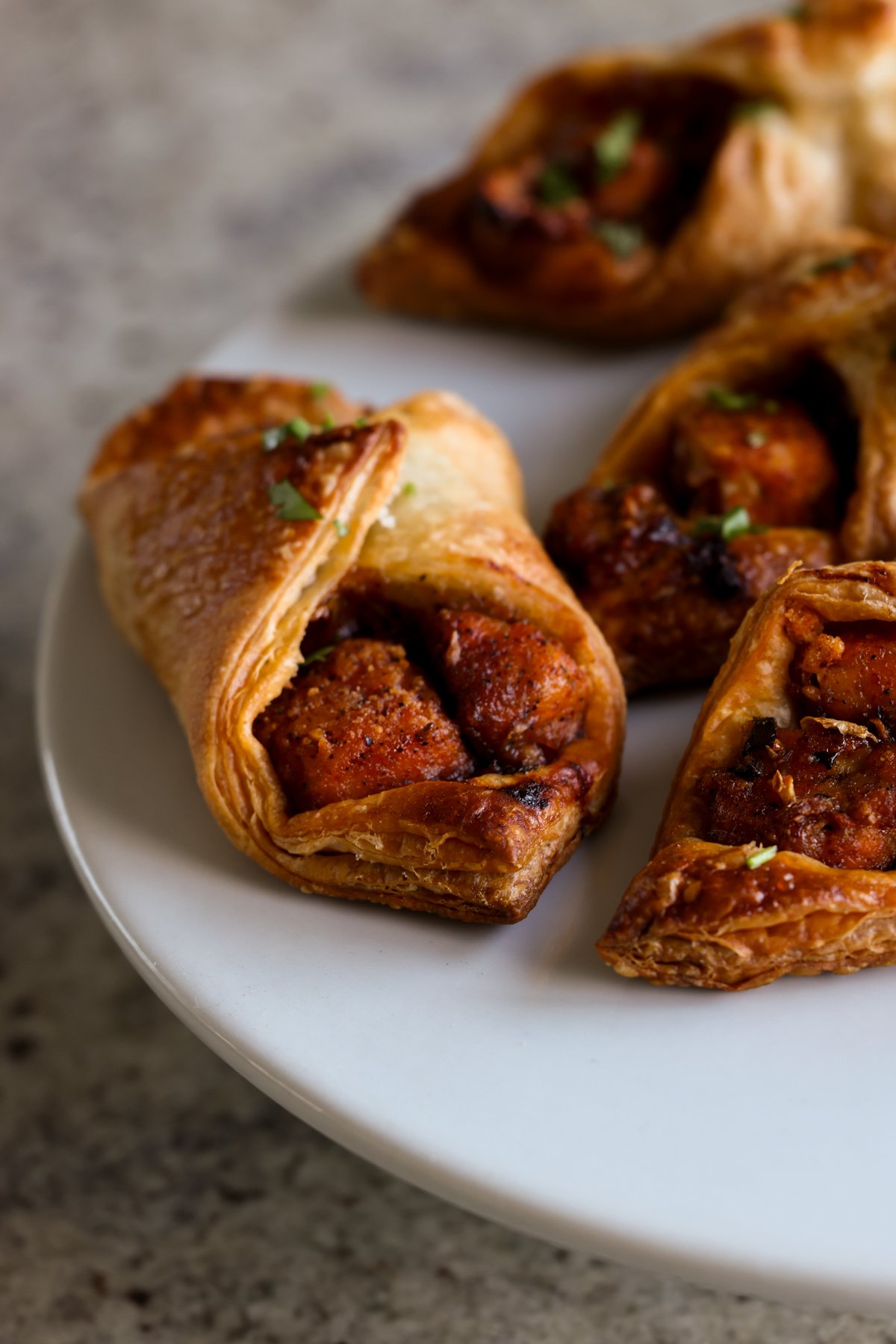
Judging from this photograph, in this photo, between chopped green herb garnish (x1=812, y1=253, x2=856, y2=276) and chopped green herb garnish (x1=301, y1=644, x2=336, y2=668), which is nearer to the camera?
chopped green herb garnish (x1=301, y1=644, x2=336, y2=668)

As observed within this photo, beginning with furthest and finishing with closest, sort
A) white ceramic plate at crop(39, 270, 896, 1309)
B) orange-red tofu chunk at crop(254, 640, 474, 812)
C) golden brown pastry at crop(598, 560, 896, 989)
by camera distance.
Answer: orange-red tofu chunk at crop(254, 640, 474, 812) → golden brown pastry at crop(598, 560, 896, 989) → white ceramic plate at crop(39, 270, 896, 1309)

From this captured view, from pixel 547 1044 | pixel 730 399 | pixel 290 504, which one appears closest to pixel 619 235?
pixel 730 399

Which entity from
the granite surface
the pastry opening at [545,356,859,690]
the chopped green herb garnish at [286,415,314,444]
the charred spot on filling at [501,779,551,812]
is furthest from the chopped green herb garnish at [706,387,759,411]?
the granite surface

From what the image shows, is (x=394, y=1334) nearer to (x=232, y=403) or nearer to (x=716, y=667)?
(x=716, y=667)

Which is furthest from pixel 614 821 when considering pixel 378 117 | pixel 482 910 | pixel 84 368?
pixel 378 117

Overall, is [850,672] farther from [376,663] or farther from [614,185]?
[614,185]

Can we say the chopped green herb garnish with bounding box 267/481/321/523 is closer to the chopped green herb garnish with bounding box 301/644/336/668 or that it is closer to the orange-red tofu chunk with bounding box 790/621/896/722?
the chopped green herb garnish with bounding box 301/644/336/668
